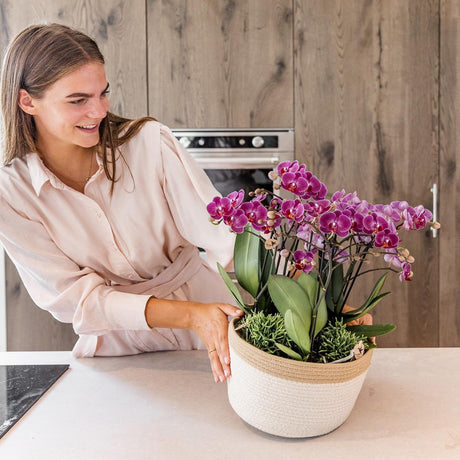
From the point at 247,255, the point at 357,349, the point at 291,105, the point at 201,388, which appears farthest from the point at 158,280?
the point at 291,105

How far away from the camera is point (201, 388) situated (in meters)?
0.93

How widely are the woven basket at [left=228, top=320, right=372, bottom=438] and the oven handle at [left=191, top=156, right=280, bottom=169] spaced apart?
5.57ft

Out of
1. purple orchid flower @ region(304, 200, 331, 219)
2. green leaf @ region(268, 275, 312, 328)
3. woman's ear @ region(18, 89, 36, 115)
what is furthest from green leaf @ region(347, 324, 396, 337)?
woman's ear @ region(18, 89, 36, 115)

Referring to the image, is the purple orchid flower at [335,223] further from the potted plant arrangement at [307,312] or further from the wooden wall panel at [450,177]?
the wooden wall panel at [450,177]

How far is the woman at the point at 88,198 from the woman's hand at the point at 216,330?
129mm

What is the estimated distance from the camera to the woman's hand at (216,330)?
0.87 m

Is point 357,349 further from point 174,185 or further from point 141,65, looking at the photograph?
point 141,65

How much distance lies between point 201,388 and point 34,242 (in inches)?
19.9

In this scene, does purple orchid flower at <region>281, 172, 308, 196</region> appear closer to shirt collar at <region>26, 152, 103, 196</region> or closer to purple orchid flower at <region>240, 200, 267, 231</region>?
purple orchid flower at <region>240, 200, 267, 231</region>

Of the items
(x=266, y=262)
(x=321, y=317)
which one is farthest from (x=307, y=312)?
(x=266, y=262)

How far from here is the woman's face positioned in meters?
1.16

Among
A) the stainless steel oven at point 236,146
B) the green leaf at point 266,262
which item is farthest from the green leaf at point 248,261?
the stainless steel oven at point 236,146

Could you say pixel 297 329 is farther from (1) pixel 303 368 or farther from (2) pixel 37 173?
(2) pixel 37 173

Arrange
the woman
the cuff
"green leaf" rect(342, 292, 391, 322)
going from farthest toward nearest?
the woman < the cuff < "green leaf" rect(342, 292, 391, 322)
